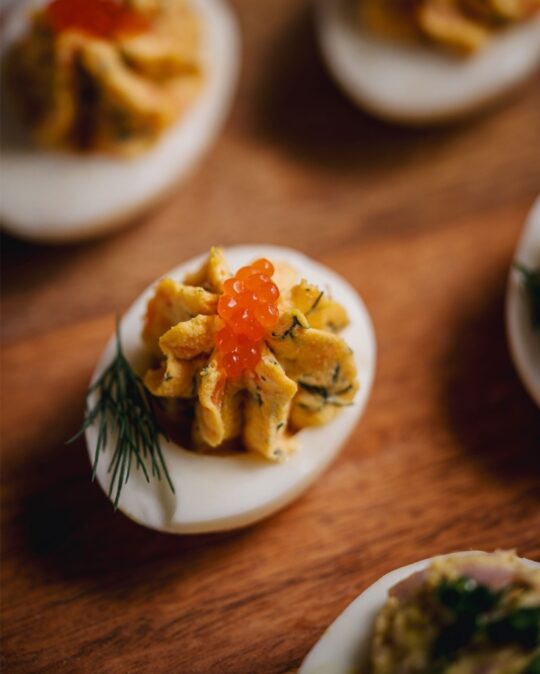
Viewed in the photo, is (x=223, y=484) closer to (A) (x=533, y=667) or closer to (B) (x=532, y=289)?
(A) (x=533, y=667)

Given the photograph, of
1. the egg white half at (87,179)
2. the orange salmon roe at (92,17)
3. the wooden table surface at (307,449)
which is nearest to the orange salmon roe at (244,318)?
the wooden table surface at (307,449)

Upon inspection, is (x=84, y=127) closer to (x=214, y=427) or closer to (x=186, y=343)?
(x=186, y=343)

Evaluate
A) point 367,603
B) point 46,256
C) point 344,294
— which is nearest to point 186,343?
point 344,294

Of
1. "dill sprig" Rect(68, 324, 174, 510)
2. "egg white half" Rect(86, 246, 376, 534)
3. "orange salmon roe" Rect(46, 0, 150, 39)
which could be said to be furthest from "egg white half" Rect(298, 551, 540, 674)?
"orange salmon roe" Rect(46, 0, 150, 39)

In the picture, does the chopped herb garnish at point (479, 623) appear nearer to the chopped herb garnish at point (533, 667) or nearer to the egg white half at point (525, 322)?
the chopped herb garnish at point (533, 667)

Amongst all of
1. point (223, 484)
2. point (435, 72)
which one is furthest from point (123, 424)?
point (435, 72)
